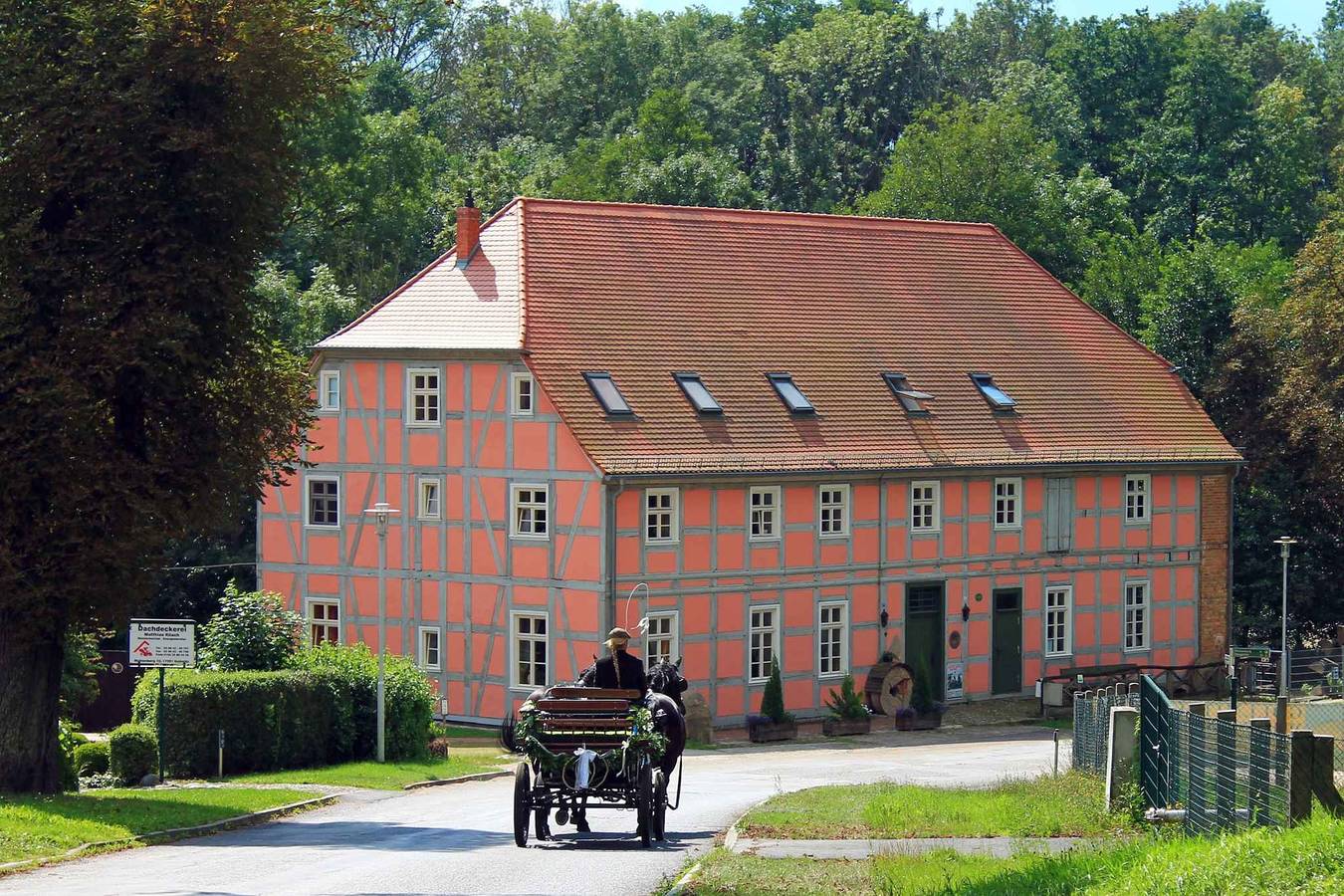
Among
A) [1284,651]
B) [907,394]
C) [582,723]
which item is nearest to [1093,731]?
[582,723]

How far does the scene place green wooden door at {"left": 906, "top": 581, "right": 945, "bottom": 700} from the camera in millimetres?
47750

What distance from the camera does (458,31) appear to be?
101312 millimetres

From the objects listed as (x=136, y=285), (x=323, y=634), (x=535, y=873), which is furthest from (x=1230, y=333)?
(x=535, y=873)

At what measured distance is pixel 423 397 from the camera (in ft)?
149

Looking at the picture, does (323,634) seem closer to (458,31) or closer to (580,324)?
(580,324)

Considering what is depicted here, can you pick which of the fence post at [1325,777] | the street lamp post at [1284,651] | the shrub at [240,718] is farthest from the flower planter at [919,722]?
the fence post at [1325,777]

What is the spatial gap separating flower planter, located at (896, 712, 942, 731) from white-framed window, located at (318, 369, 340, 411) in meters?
13.0

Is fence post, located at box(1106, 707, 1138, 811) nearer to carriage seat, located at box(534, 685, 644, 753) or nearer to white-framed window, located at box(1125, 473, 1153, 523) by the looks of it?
carriage seat, located at box(534, 685, 644, 753)

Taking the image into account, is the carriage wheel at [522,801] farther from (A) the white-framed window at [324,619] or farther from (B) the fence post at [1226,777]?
(A) the white-framed window at [324,619]

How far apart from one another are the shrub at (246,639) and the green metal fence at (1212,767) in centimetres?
1749

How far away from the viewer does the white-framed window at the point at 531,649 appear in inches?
1708

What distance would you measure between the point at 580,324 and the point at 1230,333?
21.7 m

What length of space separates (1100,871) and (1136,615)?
118 feet

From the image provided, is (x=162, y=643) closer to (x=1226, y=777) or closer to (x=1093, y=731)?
(x=1093, y=731)
